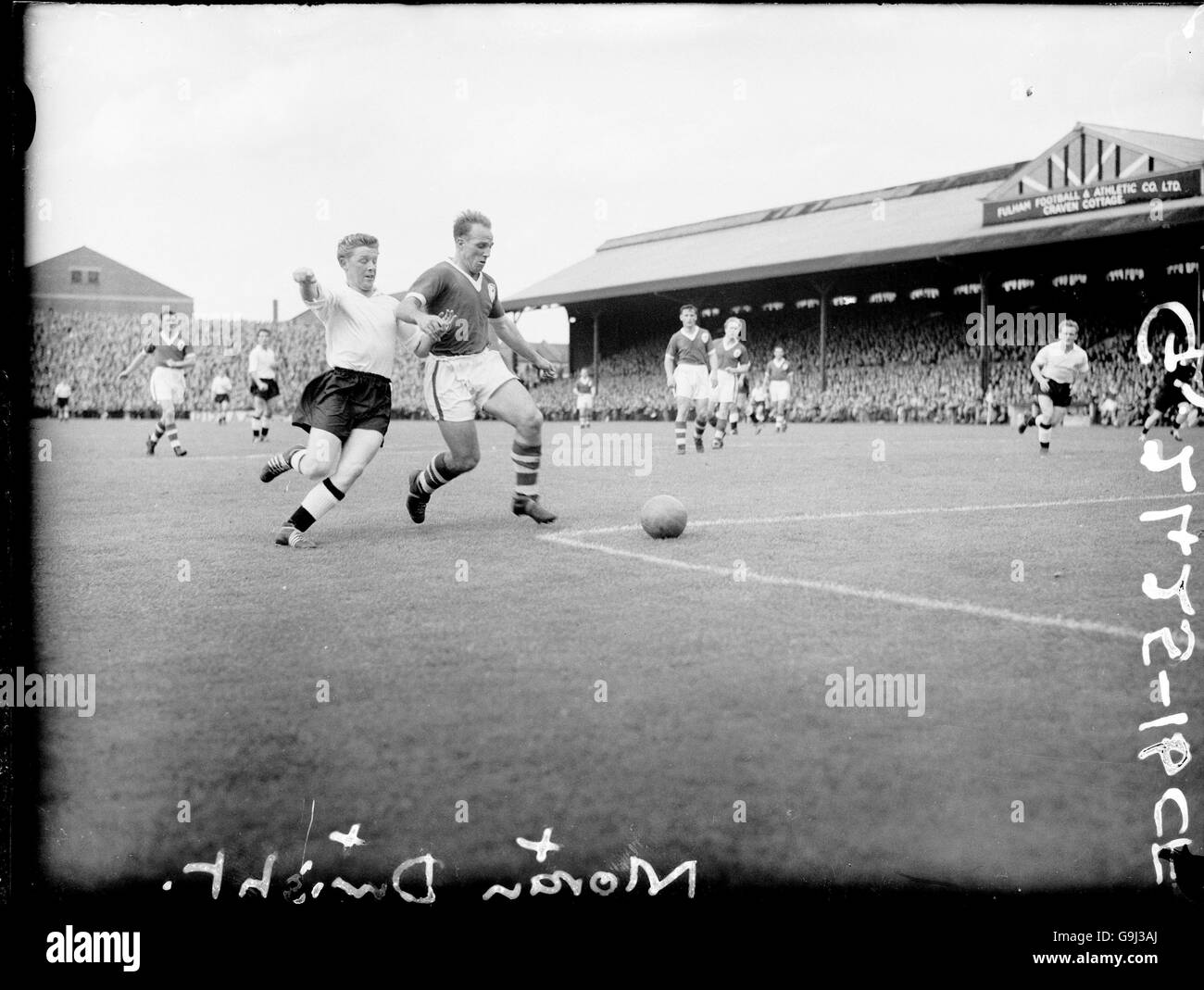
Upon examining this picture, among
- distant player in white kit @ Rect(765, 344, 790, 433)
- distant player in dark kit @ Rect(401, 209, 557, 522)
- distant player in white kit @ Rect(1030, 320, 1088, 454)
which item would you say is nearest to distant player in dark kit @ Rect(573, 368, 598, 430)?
distant player in dark kit @ Rect(401, 209, 557, 522)

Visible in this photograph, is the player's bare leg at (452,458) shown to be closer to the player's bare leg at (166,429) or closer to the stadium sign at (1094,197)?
the stadium sign at (1094,197)

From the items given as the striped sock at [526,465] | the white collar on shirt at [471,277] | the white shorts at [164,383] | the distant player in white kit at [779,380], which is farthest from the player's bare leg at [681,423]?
the distant player in white kit at [779,380]

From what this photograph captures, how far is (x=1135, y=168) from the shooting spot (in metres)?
8.61

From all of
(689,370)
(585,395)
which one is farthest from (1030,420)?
(585,395)

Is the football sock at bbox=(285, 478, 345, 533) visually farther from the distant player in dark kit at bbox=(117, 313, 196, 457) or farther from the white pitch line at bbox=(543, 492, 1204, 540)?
the distant player in dark kit at bbox=(117, 313, 196, 457)

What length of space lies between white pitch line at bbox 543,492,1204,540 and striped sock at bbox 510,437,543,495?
1.55 ft

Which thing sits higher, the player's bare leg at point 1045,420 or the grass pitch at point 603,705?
the player's bare leg at point 1045,420

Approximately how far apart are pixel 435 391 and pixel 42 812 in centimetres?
336

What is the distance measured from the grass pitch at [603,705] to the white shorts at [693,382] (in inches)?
198

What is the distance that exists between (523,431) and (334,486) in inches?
48.9

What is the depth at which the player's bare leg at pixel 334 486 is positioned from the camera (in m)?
5.37

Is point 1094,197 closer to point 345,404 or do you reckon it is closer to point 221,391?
point 221,391

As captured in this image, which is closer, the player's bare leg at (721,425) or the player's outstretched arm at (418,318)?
the player's outstretched arm at (418,318)
